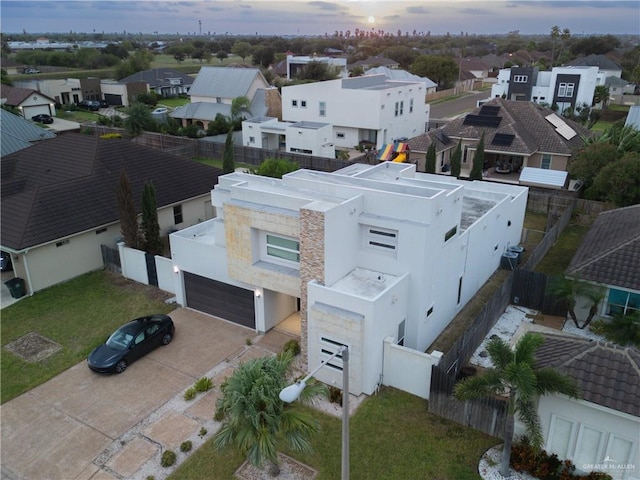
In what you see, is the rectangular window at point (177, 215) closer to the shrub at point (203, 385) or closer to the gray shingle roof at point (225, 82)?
the shrub at point (203, 385)

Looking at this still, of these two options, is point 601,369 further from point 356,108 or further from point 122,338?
point 356,108

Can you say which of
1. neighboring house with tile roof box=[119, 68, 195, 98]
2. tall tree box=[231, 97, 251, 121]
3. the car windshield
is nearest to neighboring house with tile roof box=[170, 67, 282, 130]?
tall tree box=[231, 97, 251, 121]

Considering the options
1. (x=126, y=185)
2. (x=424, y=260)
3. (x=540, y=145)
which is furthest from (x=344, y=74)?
(x=424, y=260)

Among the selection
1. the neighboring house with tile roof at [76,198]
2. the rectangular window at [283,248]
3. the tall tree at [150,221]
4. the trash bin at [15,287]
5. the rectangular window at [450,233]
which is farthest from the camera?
the tall tree at [150,221]

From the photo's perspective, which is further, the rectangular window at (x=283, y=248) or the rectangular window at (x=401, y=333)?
the rectangular window at (x=283, y=248)

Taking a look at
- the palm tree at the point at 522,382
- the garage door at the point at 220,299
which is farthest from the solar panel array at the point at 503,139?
the palm tree at the point at 522,382

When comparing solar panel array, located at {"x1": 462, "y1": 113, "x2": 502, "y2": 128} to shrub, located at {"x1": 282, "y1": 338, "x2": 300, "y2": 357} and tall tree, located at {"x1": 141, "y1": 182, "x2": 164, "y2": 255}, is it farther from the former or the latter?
shrub, located at {"x1": 282, "y1": 338, "x2": 300, "y2": 357}
